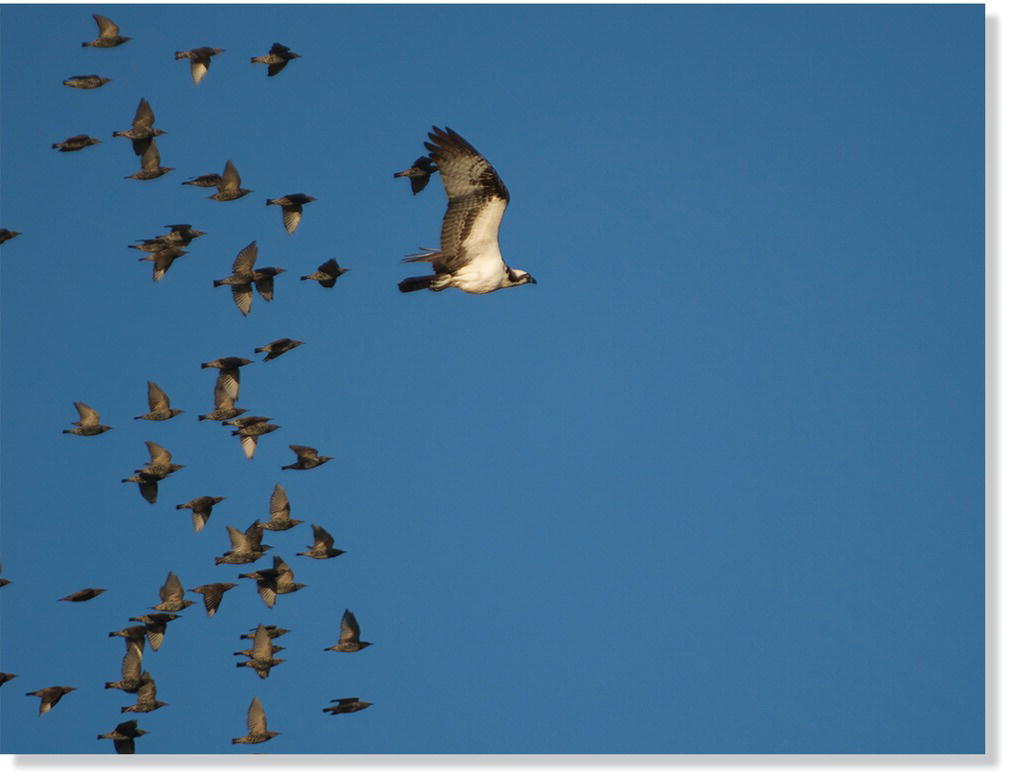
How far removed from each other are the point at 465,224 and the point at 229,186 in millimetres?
5889

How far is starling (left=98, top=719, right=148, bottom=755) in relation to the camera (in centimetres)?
4200

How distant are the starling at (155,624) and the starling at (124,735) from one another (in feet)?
4.26

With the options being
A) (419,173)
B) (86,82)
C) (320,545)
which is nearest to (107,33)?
(86,82)

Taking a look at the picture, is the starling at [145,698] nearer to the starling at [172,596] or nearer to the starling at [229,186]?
the starling at [172,596]

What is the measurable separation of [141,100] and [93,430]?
5.53m

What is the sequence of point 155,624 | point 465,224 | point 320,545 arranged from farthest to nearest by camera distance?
point 320,545 → point 155,624 → point 465,224

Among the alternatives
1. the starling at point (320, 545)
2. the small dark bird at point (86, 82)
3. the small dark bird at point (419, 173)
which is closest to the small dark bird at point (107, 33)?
the small dark bird at point (86, 82)

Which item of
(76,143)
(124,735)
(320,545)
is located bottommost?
(124,735)

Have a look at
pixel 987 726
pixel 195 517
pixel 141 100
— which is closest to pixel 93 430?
pixel 195 517

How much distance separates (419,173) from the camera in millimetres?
41938

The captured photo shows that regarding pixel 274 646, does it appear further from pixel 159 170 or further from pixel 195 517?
pixel 159 170

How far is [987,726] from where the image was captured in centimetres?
3834

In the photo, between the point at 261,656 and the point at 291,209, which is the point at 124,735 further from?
the point at 291,209

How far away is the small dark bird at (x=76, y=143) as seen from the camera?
141ft
